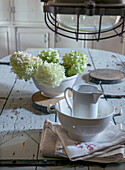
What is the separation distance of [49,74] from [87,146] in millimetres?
378

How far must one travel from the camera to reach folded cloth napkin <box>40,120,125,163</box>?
2.60 feet

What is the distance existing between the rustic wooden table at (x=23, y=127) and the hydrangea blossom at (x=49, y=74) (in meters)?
0.15

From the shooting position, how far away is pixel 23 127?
3.30 feet

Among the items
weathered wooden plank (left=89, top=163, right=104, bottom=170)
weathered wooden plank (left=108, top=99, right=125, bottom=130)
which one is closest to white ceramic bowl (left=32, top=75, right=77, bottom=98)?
weathered wooden plank (left=108, top=99, right=125, bottom=130)

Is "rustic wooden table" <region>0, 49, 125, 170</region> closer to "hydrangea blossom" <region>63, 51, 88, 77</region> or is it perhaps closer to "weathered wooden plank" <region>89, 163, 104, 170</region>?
"weathered wooden plank" <region>89, 163, 104, 170</region>

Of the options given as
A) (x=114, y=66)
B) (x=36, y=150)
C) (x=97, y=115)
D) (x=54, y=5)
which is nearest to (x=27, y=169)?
(x=36, y=150)

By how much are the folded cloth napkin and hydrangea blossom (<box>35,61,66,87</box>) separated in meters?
0.25

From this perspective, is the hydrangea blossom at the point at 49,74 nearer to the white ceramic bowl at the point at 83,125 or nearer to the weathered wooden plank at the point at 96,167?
the white ceramic bowl at the point at 83,125

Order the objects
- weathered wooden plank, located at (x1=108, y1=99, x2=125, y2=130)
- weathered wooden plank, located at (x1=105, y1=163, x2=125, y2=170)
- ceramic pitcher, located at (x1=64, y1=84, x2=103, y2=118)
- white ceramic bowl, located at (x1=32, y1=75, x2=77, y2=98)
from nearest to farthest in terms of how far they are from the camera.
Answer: weathered wooden plank, located at (x1=105, y1=163, x2=125, y2=170) < ceramic pitcher, located at (x1=64, y1=84, x2=103, y2=118) < weathered wooden plank, located at (x1=108, y1=99, x2=125, y2=130) < white ceramic bowl, located at (x1=32, y1=75, x2=77, y2=98)

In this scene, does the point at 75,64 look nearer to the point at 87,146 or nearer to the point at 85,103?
the point at 85,103

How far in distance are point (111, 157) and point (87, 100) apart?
0.21 m

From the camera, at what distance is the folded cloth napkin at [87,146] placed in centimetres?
79

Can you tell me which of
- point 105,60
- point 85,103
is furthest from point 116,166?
point 105,60

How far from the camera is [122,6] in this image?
754 millimetres
